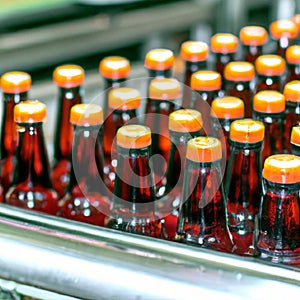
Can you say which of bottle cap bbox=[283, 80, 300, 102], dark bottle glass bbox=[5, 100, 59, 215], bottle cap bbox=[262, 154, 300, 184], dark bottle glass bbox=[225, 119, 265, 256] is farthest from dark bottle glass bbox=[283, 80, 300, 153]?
dark bottle glass bbox=[5, 100, 59, 215]

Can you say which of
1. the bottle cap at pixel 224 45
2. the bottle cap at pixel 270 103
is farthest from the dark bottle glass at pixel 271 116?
the bottle cap at pixel 224 45

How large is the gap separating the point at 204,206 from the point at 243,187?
87 millimetres

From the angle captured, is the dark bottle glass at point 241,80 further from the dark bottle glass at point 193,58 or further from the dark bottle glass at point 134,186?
the dark bottle glass at point 134,186

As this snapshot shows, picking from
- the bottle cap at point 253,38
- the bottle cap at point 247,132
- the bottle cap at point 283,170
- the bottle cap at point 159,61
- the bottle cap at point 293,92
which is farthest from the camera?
the bottle cap at point 253,38

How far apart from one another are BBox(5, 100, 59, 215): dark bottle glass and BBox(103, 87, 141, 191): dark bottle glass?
0.08 meters

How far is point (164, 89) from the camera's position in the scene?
86cm

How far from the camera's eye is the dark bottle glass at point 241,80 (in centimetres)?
88

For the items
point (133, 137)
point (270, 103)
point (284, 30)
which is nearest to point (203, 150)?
point (133, 137)

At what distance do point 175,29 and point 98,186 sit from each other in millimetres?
1652

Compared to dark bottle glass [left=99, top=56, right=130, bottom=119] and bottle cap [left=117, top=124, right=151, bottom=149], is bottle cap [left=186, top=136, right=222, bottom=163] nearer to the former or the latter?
bottle cap [left=117, top=124, right=151, bottom=149]

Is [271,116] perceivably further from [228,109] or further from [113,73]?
[113,73]

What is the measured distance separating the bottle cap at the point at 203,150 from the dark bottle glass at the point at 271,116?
0.51ft

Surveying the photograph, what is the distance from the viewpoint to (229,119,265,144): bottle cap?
2.28ft


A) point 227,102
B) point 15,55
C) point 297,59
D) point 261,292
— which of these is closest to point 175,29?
point 15,55
